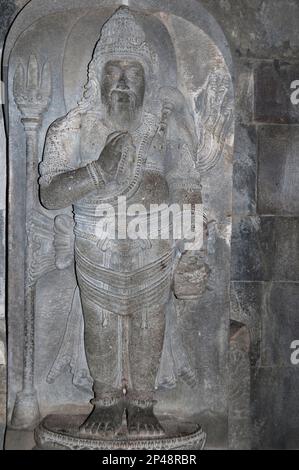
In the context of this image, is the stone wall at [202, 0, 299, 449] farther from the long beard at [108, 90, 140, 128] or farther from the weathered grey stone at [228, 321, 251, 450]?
the long beard at [108, 90, 140, 128]

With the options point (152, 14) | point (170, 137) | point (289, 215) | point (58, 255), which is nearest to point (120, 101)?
point (170, 137)

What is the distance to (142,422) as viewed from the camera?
393 centimetres

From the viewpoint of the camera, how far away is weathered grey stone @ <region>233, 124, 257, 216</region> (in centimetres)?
484

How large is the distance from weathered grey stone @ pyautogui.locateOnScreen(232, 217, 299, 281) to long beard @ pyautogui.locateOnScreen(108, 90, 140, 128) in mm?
1343

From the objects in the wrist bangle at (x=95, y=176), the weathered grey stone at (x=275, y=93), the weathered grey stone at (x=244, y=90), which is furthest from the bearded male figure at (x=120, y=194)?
the weathered grey stone at (x=275, y=93)

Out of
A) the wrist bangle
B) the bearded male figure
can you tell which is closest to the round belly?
the bearded male figure

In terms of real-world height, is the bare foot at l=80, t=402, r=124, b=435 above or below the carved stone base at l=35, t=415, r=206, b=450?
above

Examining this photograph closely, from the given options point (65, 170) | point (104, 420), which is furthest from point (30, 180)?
point (104, 420)

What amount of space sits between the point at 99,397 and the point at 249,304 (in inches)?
57.8

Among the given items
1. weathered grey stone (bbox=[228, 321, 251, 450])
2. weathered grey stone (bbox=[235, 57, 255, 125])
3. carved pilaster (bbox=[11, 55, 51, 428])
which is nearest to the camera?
carved pilaster (bbox=[11, 55, 51, 428])

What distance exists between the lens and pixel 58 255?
4.19 meters

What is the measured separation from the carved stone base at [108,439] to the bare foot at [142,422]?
38 mm

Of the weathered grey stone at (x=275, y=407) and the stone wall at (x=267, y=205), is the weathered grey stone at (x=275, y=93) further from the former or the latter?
the weathered grey stone at (x=275, y=407)

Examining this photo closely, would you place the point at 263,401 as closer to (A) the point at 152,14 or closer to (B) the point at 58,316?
(B) the point at 58,316
